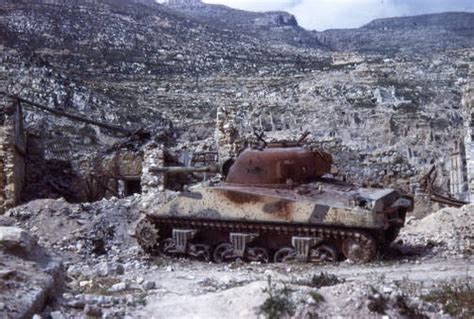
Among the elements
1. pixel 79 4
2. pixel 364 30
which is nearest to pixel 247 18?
pixel 364 30

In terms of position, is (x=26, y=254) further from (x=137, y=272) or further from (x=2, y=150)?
(x=2, y=150)

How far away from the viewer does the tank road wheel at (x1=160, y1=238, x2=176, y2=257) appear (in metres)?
13.4

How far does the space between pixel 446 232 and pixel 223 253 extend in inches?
172

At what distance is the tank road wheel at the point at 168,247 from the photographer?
13.4 meters

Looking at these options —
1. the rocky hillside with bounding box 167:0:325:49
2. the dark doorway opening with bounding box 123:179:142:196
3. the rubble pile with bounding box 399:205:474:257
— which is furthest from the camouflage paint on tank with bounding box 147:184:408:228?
the rocky hillside with bounding box 167:0:325:49

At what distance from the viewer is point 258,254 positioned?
41.7 feet

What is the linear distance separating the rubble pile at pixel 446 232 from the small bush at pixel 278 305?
5577mm

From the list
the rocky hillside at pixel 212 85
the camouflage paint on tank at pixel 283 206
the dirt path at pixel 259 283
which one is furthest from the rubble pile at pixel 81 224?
the rocky hillside at pixel 212 85

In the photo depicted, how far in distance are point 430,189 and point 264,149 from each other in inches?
252

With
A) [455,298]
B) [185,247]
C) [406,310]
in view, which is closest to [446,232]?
[185,247]

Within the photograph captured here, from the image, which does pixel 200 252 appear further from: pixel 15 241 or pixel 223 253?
pixel 15 241

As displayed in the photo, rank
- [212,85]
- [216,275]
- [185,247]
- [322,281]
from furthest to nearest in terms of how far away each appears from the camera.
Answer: [212,85] → [185,247] → [216,275] → [322,281]

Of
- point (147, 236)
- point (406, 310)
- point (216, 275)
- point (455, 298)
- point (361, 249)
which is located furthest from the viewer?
point (147, 236)

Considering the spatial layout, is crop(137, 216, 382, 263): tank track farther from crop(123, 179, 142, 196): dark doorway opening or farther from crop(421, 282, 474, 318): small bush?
crop(123, 179, 142, 196): dark doorway opening
